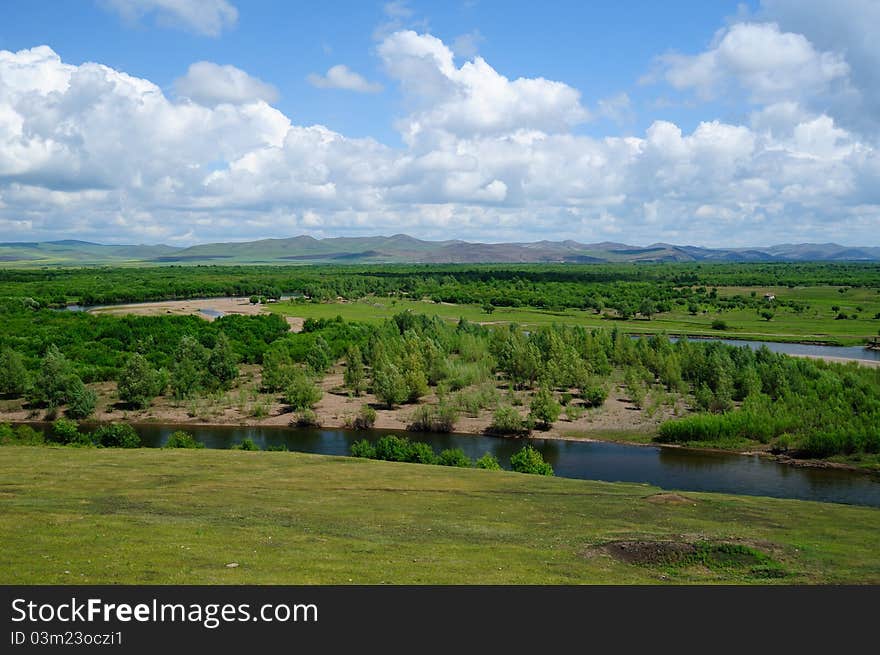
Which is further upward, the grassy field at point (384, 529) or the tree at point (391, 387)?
the grassy field at point (384, 529)

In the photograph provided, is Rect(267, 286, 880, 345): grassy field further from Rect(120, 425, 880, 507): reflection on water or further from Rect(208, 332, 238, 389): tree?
Rect(120, 425, 880, 507): reflection on water

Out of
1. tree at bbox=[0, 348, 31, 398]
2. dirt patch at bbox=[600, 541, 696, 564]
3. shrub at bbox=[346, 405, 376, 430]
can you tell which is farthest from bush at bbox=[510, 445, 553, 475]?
→ tree at bbox=[0, 348, 31, 398]

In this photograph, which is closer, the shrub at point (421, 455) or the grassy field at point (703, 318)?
the shrub at point (421, 455)

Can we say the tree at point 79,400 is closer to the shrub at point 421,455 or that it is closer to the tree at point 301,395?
the tree at point 301,395

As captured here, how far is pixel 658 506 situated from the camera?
36.3 metres

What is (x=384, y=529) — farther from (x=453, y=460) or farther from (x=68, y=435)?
(x=68, y=435)

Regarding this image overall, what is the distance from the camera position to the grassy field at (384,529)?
72.5 ft

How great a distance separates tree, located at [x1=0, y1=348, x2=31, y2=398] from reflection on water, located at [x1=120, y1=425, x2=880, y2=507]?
20370 mm

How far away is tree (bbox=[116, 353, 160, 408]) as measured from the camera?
83250mm

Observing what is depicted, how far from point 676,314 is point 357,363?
109743mm

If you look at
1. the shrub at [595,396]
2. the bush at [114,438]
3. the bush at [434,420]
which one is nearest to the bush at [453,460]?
the bush at [434,420]

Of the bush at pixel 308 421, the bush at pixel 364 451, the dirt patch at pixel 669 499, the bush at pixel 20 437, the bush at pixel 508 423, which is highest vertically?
the dirt patch at pixel 669 499

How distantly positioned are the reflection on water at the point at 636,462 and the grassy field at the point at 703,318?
78308mm
